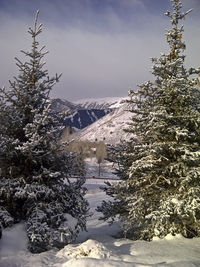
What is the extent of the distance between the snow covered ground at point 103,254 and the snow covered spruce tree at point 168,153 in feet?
2.54

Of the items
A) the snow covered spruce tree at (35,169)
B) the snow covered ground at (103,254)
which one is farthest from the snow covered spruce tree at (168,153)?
the snow covered spruce tree at (35,169)

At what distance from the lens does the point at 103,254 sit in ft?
17.2

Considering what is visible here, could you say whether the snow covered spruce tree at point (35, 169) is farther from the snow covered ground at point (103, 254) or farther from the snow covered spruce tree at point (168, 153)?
the snow covered spruce tree at point (168, 153)

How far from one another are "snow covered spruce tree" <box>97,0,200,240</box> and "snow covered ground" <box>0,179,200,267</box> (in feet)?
2.54

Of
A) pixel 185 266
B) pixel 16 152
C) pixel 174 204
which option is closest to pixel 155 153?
pixel 174 204

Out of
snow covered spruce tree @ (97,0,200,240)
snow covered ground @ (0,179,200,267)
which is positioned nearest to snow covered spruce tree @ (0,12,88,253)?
snow covered ground @ (0,179,200,267)

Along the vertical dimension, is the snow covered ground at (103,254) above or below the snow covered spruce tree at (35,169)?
below

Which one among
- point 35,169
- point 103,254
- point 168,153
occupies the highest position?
point 168,153

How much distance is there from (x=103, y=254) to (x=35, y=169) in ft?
13.3

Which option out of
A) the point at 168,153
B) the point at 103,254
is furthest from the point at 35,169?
the point at 168,153

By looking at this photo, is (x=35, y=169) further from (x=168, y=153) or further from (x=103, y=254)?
(x=168, y=153)

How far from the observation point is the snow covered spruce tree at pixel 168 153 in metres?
6.77

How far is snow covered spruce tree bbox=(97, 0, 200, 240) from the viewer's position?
6766 mm

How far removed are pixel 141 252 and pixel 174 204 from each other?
1847mm
